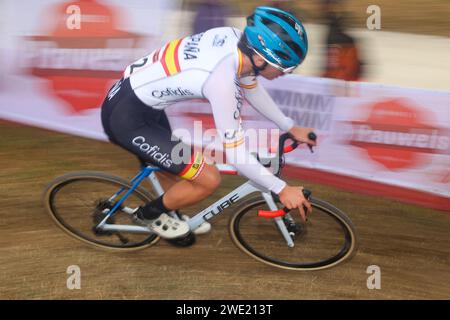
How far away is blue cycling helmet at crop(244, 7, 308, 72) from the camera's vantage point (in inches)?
107

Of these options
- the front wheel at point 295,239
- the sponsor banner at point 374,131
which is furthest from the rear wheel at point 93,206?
the sponsor banner at point 374,131

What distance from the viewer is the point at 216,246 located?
3943 millimetres

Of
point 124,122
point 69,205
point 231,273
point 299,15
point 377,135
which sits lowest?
point 231,273

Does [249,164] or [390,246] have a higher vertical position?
[249,164]

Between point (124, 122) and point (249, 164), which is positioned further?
point (124, 122)

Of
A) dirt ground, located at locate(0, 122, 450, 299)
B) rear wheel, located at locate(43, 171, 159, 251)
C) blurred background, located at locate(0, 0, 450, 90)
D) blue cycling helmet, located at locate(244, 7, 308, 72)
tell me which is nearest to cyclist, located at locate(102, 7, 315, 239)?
blue cycling helmet, located at locate(244, 7, 308, 72)

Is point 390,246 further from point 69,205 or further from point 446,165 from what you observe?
point 69,205

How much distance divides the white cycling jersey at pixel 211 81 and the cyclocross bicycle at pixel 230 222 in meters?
0.43

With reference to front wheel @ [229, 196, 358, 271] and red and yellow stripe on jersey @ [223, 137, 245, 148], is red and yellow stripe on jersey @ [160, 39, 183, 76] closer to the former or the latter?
red and yellow stripe on jersey @ [223, 137, 245, 148]

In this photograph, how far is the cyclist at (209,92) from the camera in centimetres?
273

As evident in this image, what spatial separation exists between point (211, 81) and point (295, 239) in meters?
1.71

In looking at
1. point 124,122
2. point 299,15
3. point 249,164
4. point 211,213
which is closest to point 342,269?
point 211,213

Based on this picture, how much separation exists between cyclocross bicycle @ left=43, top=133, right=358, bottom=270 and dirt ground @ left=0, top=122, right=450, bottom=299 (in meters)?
0.12

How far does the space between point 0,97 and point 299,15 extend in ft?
19.0
